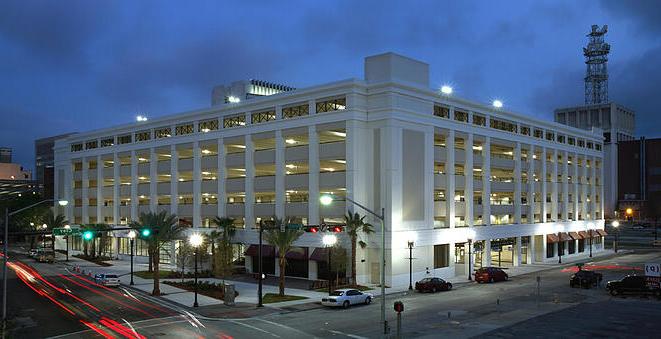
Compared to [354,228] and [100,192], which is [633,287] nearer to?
[354,228]

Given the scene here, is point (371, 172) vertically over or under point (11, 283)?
over

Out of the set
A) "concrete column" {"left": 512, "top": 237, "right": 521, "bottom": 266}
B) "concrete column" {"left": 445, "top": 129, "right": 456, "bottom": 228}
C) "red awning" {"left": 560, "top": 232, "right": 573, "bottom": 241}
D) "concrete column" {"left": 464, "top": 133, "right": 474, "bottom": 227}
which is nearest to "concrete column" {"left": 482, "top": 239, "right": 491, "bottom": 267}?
"concrete column" {"left": 464, "top": 133, "right": 474, "bottom": 227}

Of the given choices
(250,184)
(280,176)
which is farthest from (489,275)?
(250,184)

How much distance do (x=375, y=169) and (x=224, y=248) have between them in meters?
17.7

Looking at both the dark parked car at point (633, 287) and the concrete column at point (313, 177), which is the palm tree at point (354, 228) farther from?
the dark parked car at point (633, 287)

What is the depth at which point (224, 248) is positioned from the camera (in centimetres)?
6109

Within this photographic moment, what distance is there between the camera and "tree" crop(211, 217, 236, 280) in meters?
58.5

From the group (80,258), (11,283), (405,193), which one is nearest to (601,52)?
(405,193)

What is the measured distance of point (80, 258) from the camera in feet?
299

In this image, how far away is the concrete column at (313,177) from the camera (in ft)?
201

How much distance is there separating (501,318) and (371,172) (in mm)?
23764

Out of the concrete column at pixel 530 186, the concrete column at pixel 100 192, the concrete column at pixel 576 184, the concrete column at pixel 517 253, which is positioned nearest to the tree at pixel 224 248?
the concrete column at pixel 100 192

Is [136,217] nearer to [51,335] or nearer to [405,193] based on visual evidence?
[405,193]

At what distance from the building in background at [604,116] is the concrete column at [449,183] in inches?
4751
